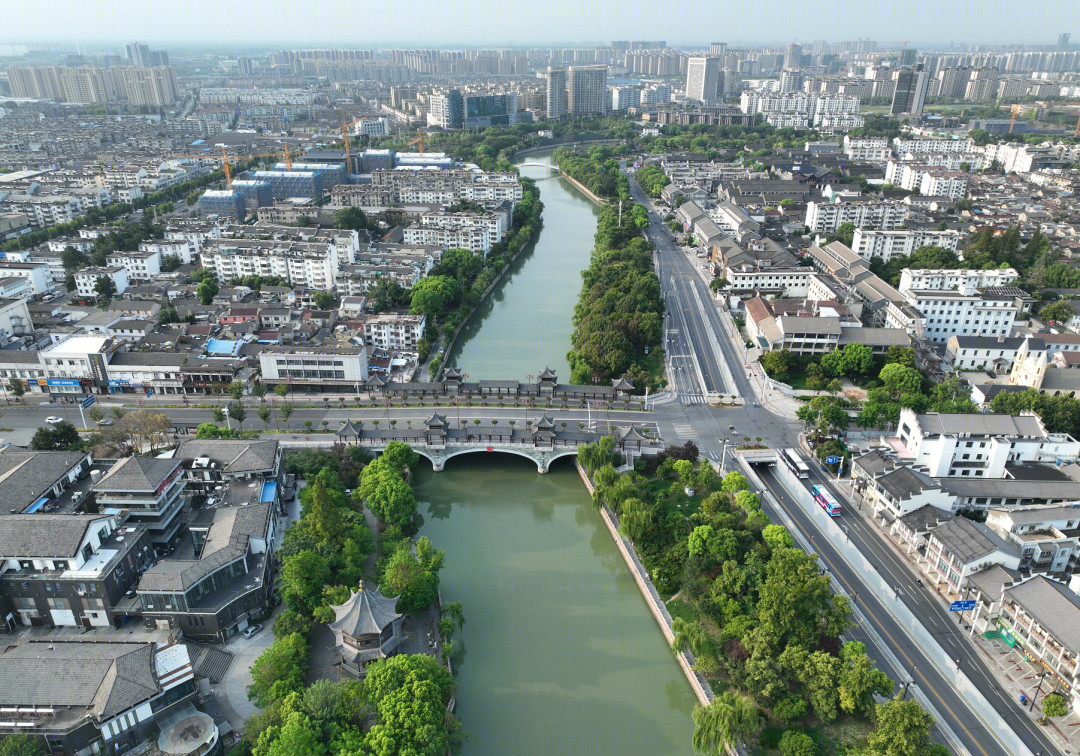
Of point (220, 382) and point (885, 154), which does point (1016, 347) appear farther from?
point (885, 154)

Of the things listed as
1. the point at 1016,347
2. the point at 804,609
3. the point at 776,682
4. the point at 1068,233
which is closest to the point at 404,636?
the point at 776,682

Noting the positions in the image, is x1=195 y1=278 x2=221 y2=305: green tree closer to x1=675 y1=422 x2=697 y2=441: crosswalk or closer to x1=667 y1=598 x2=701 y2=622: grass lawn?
x1=675 y1=422 x2=697 y2=441: crosswalk

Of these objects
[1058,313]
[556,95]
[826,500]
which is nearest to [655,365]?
[826,500]

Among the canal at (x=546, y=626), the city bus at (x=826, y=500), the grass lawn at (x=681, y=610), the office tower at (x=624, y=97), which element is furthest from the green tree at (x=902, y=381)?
the office tower at (x=624, y=97)

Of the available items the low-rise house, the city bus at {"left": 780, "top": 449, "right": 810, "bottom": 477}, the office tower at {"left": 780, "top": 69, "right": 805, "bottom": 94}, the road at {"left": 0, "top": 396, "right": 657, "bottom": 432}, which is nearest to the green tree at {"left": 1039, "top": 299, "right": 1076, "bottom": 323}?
the city bus at {"left": 780, "top": 449, "right": 810, "bottom": 477}

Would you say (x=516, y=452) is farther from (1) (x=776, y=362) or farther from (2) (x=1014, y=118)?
(2) (x=1014, y=118)

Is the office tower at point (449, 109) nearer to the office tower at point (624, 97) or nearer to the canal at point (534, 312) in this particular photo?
the office tower at point (624, 97)
